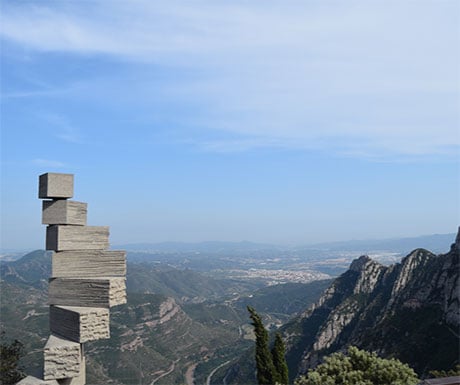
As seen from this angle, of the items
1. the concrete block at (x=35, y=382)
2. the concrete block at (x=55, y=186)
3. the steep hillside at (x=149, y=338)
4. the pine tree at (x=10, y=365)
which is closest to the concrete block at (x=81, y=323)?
the concrete block at (x=35, y=382)

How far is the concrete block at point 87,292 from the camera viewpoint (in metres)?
5.32

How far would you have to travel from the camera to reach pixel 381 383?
11.8m

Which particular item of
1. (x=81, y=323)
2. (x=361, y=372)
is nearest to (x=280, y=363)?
(x=361, y=372)

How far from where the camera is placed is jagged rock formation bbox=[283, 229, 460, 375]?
156 feet

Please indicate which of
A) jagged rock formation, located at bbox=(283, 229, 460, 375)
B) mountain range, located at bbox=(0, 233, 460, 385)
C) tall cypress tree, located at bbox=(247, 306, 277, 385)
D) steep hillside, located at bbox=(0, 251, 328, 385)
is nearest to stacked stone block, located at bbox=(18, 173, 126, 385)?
mountain range, located at bbox=(0, 233, 460, 385)

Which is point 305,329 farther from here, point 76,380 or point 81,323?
point 81,323

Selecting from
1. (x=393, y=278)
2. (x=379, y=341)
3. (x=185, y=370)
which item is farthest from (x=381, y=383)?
(x=185, y=370)

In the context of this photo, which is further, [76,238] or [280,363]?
[280,363]

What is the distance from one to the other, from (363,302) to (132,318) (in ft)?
255

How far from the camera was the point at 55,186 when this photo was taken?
5.55 metres

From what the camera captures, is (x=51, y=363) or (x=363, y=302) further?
(x=363, y=302)

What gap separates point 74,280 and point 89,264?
26 cm

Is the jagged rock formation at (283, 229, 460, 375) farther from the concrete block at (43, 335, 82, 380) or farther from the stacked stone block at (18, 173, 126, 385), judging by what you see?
the concrete block at (43, 335, 82, 380)

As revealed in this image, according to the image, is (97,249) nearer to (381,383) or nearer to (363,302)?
(381,383)
